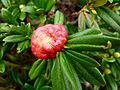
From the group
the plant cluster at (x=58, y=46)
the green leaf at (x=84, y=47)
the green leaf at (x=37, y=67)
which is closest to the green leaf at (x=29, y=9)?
the plant cluster at (x=58, y=46)

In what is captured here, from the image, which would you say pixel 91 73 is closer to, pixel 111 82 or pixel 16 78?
A: pixel 111 82

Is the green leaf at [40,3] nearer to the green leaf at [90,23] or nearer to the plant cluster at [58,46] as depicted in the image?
the plant cluster at [58,46]

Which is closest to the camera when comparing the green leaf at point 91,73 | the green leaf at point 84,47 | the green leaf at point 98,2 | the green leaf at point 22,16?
the green leaf at point 84,47

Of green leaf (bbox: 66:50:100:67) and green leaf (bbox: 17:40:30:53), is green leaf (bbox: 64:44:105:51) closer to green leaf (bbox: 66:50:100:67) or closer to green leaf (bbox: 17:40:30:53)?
green leaf (bbox: 66:50:100:67)

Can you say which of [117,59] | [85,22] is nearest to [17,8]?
[85,22]

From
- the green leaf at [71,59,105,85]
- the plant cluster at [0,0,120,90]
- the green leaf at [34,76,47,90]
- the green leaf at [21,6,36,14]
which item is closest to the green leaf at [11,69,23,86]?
the plant cluster at [0,0,120,90]

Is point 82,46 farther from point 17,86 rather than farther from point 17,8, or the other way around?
point 17,86

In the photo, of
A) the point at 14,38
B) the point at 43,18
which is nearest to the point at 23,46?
the point at 14,38

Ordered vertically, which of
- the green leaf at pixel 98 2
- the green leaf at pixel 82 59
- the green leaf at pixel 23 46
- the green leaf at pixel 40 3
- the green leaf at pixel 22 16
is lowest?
the green leaf at pixel 82 59

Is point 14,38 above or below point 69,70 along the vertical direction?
above
